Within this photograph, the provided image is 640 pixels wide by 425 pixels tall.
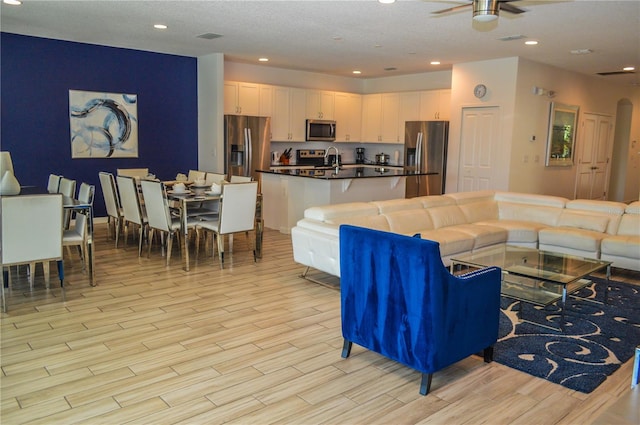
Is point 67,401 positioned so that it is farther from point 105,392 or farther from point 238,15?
point 238,15

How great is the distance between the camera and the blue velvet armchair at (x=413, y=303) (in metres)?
2.81

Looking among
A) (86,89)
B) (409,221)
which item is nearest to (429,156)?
(409,221)

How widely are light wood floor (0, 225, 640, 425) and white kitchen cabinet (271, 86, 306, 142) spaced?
536 cm

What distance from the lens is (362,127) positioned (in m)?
11.0

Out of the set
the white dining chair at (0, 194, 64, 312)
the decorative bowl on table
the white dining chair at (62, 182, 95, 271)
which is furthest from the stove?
the white dining chair at (0, 194, 64, 312)

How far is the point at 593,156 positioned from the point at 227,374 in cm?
970

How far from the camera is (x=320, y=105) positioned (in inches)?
396

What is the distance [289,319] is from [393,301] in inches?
53.5

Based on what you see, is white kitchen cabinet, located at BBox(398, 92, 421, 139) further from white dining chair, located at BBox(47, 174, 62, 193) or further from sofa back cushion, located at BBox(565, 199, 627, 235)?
white dining chair, located at BBox(47, 174, 62, 193)

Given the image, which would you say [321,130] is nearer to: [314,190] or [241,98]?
[241,98]

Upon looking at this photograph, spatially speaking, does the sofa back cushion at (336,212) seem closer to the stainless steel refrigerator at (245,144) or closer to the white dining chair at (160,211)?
the white dining chair at (160,211)

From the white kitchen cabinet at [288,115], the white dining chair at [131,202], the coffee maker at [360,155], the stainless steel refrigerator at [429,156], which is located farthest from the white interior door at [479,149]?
the white dining chair at [131,202]

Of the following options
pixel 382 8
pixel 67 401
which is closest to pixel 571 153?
pixel 382 8

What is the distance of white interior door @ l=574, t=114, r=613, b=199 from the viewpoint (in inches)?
382
